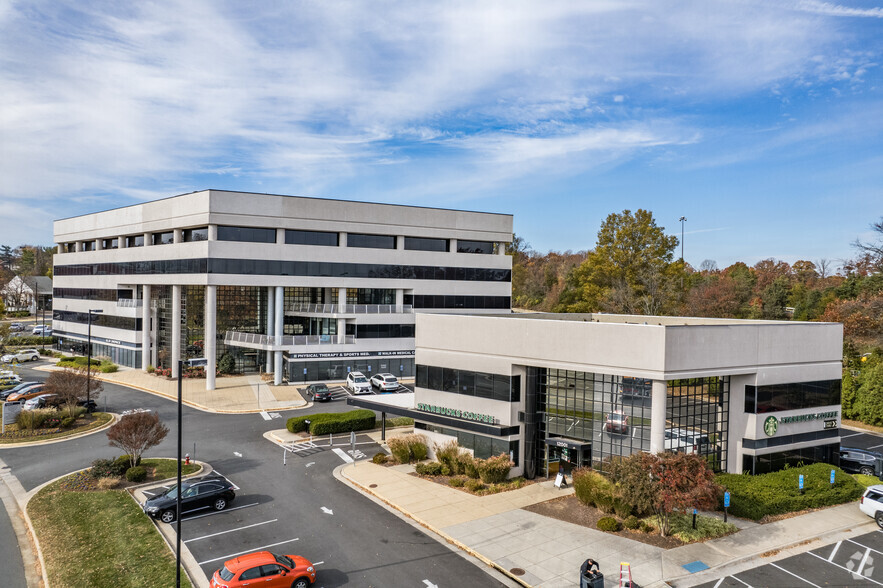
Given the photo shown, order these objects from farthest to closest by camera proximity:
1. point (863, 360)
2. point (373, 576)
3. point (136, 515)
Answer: point (863, 360), point (136, 515), point (373, 576)

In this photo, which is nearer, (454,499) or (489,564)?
(489,564)

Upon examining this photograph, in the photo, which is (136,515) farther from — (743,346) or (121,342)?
(121,342)

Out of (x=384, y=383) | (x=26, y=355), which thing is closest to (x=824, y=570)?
(x=384, y=383)

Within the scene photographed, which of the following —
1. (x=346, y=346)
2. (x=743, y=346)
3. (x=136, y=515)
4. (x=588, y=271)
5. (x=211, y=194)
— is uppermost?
(x=211, y=194)

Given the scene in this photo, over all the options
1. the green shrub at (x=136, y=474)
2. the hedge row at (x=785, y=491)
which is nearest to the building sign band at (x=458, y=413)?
the hedge row at (x=785, y=491)

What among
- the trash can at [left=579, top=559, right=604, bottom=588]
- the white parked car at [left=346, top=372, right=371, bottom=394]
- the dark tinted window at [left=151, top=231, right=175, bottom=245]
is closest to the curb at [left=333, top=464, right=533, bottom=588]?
the trash can at [left=579, top=559, right=604, bottom=588]

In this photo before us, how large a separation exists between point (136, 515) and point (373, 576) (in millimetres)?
11520

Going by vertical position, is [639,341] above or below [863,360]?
above

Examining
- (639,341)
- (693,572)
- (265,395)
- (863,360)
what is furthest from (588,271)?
(693,572)

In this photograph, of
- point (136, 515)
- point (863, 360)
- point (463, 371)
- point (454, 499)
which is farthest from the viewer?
point (863, 360)

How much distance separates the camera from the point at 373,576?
17422 millimetres

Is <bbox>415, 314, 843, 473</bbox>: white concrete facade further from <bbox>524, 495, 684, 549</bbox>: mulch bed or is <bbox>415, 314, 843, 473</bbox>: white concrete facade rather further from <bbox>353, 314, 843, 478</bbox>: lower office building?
<bbox>524, 495, 684, 549</bbox>: mulch bed

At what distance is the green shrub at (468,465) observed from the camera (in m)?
26.3

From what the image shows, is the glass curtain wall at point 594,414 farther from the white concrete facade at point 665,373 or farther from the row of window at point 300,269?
the row of window at point 300,269
